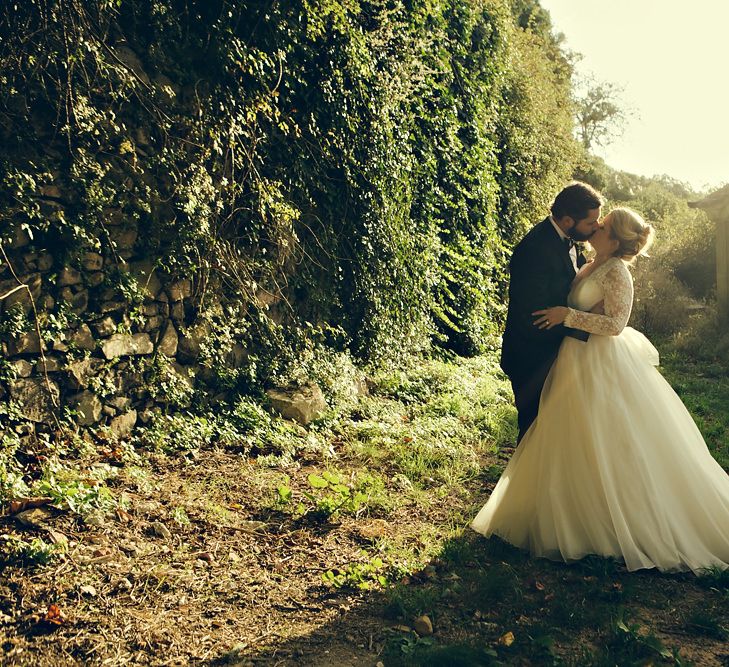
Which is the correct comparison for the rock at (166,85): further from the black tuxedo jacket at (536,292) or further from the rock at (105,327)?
the black tuxedo jacket at (536,292)

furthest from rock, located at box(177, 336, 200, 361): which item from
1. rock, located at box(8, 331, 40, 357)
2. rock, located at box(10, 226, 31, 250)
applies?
rock, located at box(10, 226, 31, 250)

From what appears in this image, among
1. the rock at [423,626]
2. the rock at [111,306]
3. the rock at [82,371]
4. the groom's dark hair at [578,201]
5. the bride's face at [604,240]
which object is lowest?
the rock at [423,626]

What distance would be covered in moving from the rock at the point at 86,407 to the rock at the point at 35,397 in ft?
0.59

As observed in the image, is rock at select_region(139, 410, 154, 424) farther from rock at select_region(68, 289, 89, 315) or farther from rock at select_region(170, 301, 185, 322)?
rock at select_region(68, 289, 89, 315)

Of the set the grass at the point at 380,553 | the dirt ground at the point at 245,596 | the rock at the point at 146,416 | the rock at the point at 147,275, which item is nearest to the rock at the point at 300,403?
the grass at the point at 380,553

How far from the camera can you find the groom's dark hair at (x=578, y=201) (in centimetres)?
468

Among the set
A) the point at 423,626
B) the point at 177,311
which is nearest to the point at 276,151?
the point at 177,311

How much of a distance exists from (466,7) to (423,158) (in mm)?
3154

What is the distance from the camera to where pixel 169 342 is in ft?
19.4

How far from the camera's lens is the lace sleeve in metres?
4.57

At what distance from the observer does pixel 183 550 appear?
4.12 meters

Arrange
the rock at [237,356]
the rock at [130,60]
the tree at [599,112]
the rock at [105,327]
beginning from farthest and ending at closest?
the tree at [599,112], the rock at [237,356], the rock at [130,60], the rock at [105,327]

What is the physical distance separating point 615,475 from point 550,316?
1.14 metres

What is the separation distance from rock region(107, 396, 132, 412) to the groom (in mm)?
3077
